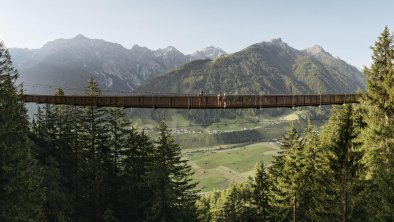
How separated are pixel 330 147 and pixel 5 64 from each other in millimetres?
33154

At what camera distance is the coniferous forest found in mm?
31359

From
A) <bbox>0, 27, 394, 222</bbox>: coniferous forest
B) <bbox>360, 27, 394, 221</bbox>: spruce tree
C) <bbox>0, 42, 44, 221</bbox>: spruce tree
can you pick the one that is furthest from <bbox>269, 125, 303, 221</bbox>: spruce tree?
<bbox>0, 42, 44, 221</bbox>: spruce tree

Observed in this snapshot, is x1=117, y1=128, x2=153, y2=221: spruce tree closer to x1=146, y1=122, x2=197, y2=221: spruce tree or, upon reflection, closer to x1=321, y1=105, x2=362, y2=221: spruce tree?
x1=146, y1=122, x2=197, y2=221: spruce tree

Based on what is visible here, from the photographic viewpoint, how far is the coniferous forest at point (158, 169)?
103 feet

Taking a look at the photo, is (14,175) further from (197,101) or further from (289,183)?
(289,183)

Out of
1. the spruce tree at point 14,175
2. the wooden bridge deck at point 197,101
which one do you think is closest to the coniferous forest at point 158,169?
the spruce tree at point 14,175

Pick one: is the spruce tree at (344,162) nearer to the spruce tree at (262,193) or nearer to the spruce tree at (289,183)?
the spruce tree at (289,183)

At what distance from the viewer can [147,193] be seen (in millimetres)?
46906

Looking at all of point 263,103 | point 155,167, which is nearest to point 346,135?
point 263,103

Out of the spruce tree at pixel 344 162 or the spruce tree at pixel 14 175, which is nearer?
the spruce tree at pixel 14 175

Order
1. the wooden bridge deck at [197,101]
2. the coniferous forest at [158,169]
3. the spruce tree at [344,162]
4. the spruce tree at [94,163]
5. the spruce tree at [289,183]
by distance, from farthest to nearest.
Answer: the spruce tree at [94,163] → the spruce tree at [289,183] → the spruce tree at [344,162] → the wooden bridge deck at [197,101] → the coniferous forest at [158,169]

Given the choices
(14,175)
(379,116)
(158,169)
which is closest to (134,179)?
(158,169)

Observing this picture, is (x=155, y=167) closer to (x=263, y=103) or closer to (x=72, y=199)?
(x=72, y=199)

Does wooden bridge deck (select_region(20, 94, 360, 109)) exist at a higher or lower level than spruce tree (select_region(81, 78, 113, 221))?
higher
